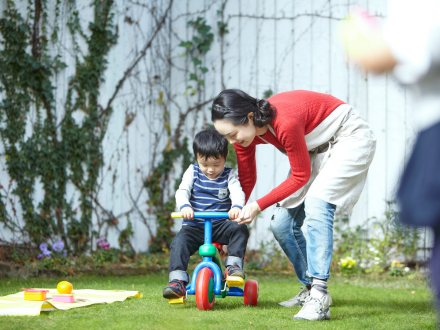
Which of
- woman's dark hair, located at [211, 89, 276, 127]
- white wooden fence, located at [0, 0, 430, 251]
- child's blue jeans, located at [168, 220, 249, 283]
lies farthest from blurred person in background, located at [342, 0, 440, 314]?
white wooden fence, located at [0, 0, 430, 251]

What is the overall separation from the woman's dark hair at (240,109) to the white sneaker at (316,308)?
760 millimetres

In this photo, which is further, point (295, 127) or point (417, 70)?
point (295, 127)

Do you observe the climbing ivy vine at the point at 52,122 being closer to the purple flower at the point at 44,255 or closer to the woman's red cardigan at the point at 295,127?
the purple flower at the point at 44,255

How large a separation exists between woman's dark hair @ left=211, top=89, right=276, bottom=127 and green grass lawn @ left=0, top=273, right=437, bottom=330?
0.83 metres

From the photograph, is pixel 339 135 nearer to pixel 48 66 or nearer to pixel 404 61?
pixel 404 61

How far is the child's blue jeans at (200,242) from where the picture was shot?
219 centimetres

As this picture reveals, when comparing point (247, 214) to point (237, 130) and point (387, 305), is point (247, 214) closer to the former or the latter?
point (237, 130)

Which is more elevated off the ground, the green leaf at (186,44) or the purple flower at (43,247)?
the green leaf at (186,44)

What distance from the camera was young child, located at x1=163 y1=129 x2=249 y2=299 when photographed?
7.20 ft

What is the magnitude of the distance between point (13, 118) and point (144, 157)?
1.27m

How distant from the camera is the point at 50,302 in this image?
2094 mm

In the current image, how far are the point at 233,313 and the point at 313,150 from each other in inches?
33.3

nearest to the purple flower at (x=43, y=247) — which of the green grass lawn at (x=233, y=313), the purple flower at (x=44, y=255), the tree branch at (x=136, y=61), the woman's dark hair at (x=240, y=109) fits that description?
the purple flower at (x=44, y=255)

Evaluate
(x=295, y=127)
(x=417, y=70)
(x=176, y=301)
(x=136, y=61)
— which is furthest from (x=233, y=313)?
(x=136, y=61)
